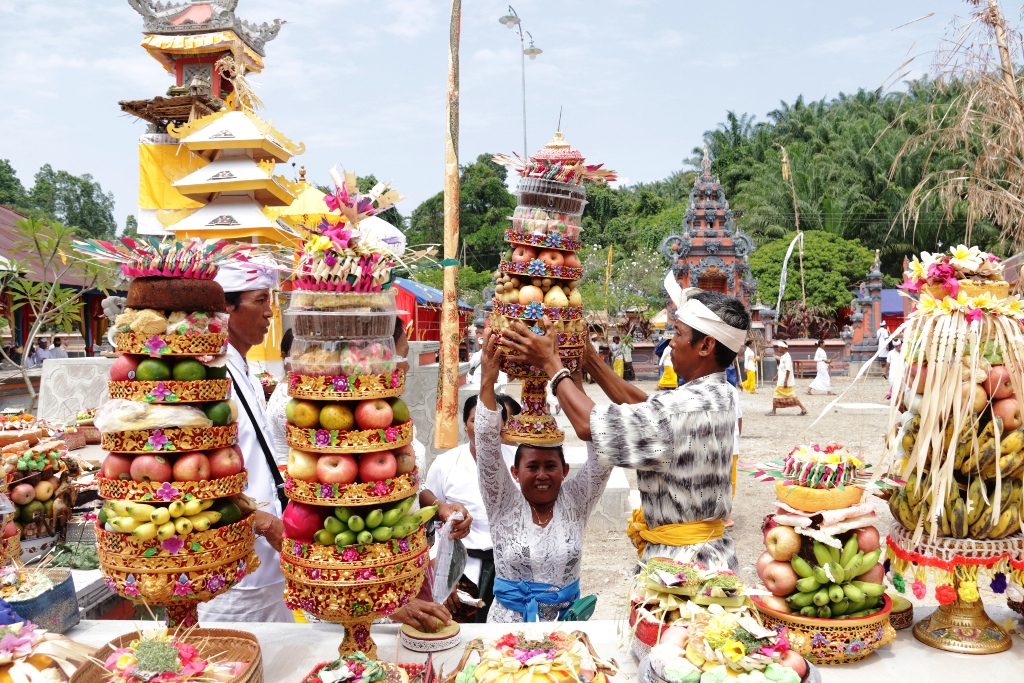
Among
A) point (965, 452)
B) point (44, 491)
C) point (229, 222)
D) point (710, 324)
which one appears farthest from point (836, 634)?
point (229, 222)

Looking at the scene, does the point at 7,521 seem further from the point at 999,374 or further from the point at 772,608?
the point at 999,374

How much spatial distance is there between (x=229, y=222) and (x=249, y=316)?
678 centimetres

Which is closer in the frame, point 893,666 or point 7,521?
point 893,666

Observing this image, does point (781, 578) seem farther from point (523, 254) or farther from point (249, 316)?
point (249, 316)

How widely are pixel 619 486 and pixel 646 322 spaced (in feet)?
86.5

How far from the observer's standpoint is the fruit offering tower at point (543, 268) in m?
2.81

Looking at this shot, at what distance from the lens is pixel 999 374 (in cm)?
259

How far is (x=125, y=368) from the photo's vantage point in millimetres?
2209

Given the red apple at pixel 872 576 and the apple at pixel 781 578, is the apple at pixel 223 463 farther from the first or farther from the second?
the red apple at pixel 872 576

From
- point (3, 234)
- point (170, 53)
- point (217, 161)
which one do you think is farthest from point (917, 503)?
point (3, 234)

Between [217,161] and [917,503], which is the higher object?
[217,161]

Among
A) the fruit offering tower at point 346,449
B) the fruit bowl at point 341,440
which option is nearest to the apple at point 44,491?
the fruit offering tower at point 346,449

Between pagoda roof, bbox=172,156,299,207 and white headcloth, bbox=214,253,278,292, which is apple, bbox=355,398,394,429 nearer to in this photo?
white headcloth, bbox=214,253,278,292

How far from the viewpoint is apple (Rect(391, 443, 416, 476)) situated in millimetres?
2207
